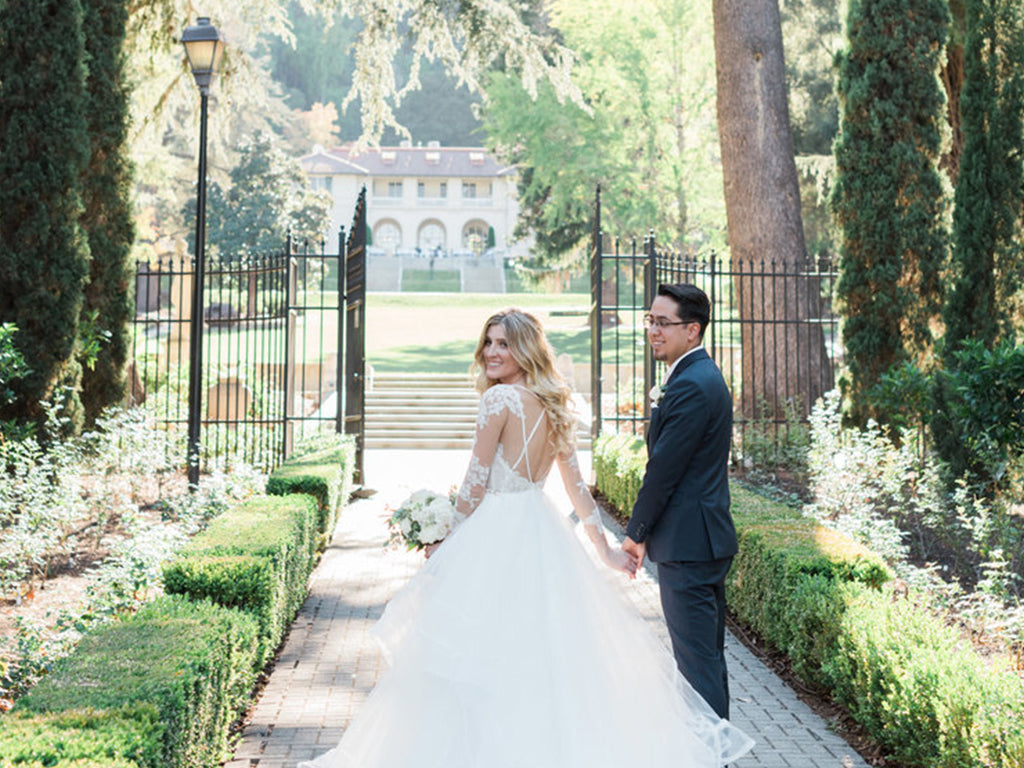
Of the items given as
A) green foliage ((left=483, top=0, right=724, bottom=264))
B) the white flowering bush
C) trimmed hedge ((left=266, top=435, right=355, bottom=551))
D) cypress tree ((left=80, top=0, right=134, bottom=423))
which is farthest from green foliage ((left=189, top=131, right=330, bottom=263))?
the white flowering bush

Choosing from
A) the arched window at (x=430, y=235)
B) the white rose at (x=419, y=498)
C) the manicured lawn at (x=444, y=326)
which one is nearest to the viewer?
the white rose at (x=419, y=498)

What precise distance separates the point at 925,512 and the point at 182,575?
649 centimetres

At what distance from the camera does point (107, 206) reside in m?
11.1

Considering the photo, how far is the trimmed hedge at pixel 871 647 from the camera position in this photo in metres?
3.53

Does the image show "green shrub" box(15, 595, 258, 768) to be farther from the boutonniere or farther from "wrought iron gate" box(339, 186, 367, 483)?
"wrought iron gate" box(339, 186, 367, 483)

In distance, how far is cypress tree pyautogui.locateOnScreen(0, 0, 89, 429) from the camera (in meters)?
9.48

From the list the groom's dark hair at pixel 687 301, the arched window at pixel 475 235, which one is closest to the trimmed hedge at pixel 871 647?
the groom's dark hair at pixel 687 301

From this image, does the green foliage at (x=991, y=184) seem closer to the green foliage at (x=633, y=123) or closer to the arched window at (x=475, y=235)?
the green foliage at (x=633, y=123)

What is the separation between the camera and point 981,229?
9.01m

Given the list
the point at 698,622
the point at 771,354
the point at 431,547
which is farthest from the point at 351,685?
the point at 771,354

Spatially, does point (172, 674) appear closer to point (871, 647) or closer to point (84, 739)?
point (84, 739)

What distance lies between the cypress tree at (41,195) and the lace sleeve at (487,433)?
6730mm

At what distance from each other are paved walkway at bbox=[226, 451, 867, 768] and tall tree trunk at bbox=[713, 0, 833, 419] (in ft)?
18.1

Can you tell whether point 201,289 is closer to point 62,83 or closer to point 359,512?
point 62,83
